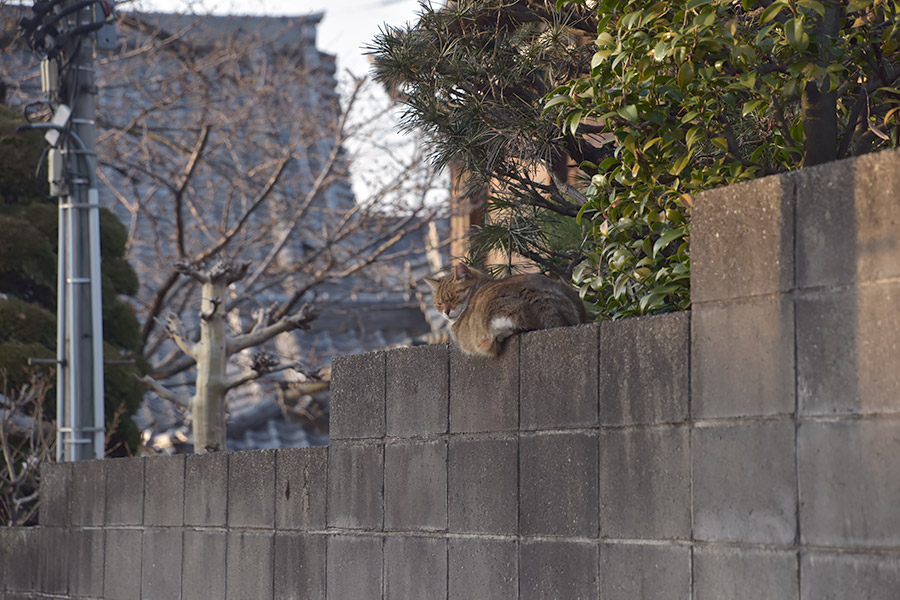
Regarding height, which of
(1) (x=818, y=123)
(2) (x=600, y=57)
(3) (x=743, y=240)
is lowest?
(3) (x=743, y=240)

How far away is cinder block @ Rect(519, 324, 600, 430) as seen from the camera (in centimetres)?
334

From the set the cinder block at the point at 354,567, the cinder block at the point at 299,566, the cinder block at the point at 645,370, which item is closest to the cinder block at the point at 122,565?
the cinder block at the point at 299,566

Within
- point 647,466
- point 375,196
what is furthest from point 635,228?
point 375,196

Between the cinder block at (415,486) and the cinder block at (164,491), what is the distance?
66.6 inches

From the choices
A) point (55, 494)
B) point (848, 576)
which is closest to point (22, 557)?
point (55, 494)

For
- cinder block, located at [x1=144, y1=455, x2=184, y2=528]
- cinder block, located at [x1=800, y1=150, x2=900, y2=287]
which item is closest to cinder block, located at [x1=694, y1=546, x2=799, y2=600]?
cinder block, located at [x1=800, y1=150, x2=900, y2=287]

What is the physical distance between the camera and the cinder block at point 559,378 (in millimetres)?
3338

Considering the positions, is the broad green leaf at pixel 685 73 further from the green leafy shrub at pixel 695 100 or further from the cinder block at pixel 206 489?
the cinder block at pixel 206 489

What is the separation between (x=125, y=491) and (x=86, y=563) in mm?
602

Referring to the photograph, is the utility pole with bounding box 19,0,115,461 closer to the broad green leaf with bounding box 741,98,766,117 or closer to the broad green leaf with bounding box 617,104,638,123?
the broad green leaf with bounding box 617,104,638,123

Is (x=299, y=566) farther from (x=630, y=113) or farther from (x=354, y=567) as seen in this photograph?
(x=630, y=113)

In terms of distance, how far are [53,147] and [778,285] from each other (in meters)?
6.86

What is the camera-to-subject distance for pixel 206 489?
5270 millimetres

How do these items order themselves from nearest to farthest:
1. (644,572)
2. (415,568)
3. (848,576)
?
(848,576), (644,572), (415,568)
